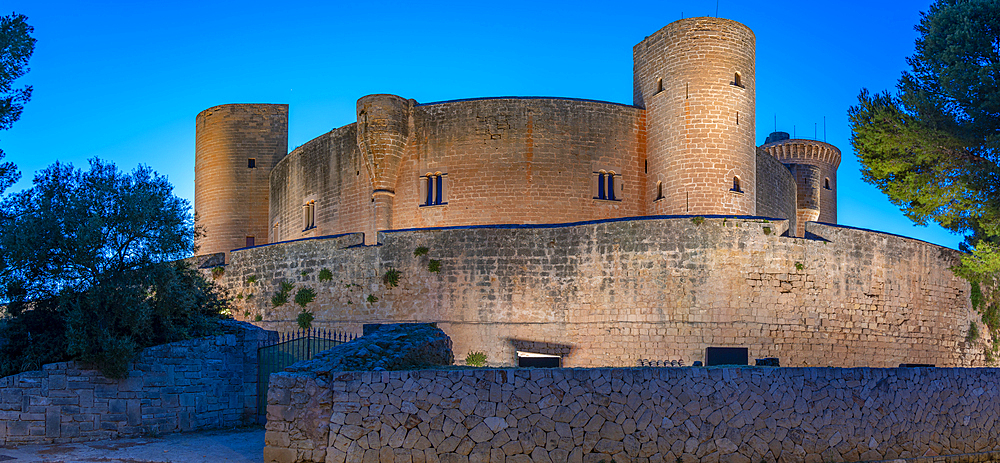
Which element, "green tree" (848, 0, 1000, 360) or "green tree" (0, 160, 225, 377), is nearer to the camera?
"green tree" (0, 160, 225, 377)

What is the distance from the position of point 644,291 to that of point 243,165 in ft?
84.0

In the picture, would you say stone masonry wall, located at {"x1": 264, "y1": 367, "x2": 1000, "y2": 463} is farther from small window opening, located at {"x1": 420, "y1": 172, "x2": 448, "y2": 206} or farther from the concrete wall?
the concrete wall

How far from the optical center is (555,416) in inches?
472

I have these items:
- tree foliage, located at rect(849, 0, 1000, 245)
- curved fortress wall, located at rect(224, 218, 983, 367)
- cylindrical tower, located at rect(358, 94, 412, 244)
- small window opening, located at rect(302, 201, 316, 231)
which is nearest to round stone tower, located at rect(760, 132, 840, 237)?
tree foliage, located at rect(849, 0, 1000, 245)

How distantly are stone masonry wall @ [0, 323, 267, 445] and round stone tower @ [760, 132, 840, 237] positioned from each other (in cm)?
2941

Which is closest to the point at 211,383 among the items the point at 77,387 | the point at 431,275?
the point at 77,387

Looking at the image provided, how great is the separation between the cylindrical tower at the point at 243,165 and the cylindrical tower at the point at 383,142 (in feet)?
40.0

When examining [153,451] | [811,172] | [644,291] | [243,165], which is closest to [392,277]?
[644,291]

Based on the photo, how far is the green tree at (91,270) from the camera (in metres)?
14.9

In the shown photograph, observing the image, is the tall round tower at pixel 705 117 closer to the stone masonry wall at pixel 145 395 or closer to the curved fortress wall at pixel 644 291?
the curved fortress wall at pixel 644 291

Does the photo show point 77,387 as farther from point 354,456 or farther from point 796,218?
point 796,218

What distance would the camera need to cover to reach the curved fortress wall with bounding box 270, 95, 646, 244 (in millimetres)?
29188

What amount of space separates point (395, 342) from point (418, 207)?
1682 centimetres

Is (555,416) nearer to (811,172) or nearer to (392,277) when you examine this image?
(392,277)
